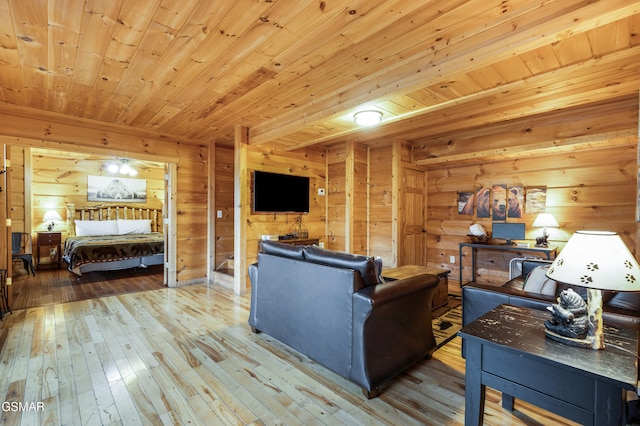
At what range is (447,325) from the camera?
310cm

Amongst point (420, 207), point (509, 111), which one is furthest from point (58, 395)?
point (420, 207)

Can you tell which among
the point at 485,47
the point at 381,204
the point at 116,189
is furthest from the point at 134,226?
the point at 485,47

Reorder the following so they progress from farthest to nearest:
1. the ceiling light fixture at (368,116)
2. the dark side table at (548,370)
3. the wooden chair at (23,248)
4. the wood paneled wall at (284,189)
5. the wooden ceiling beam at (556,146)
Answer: the wooden chair at (23,248)
the wood paneled wall at (284,189)
the wooden ceiling beam at (556,146)
the ceiling light fixture at (368,116)
the dark side table at (548,370)

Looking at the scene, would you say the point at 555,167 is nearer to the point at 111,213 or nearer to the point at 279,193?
the point at 279,193

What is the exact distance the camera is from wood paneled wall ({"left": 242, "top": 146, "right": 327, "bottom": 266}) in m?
4.66

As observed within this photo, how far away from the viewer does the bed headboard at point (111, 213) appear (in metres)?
6.51

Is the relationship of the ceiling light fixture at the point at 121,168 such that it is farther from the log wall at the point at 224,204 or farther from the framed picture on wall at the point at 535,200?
the framed picture on wall at the point at 535,200

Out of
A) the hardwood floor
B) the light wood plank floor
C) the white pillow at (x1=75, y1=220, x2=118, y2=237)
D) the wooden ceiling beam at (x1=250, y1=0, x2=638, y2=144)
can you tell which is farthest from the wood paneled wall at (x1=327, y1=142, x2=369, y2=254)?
the white pillow at (x1=75, y1=220, x2=118, y2=237)

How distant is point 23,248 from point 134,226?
1.88 m

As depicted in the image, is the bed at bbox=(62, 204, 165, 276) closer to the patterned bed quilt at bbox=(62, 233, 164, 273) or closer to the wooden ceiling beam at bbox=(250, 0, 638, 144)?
the patterned bed quilt at bbox=(62, 233, 164, 273)

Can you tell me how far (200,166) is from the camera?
5.10 m

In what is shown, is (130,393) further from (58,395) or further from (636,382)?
(636,382)

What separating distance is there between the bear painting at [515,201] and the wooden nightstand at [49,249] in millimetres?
8287

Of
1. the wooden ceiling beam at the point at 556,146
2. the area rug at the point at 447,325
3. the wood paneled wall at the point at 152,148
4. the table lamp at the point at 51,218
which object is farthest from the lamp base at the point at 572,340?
the table lamp at the point at 51,218
